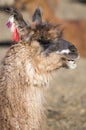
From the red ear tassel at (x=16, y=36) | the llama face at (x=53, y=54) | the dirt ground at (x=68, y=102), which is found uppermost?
the red ear tassel at (x=16, y=36)

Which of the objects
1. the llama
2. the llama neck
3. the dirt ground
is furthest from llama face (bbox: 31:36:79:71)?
the dirt ground

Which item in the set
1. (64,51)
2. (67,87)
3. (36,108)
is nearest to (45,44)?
(64,51)

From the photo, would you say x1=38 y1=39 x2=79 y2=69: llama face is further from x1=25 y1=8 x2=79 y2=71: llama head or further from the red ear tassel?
the red ear tassel

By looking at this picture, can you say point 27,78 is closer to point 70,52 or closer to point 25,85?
point 25,85

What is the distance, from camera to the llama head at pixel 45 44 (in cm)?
650

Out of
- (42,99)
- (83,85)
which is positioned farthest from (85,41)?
(42,99)

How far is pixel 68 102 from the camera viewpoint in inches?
419

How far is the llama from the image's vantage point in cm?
655

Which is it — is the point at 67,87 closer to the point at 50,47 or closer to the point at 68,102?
the point at 68,102

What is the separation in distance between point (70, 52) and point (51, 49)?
9.9 inches

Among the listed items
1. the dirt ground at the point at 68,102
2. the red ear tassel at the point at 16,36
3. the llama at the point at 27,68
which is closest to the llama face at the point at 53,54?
the llama at the point at 27,68

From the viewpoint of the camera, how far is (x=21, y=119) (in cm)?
662

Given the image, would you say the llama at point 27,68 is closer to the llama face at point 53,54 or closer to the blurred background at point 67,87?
the llama face at point 53,54

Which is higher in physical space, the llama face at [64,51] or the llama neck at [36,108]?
the llama face at [64,51]
